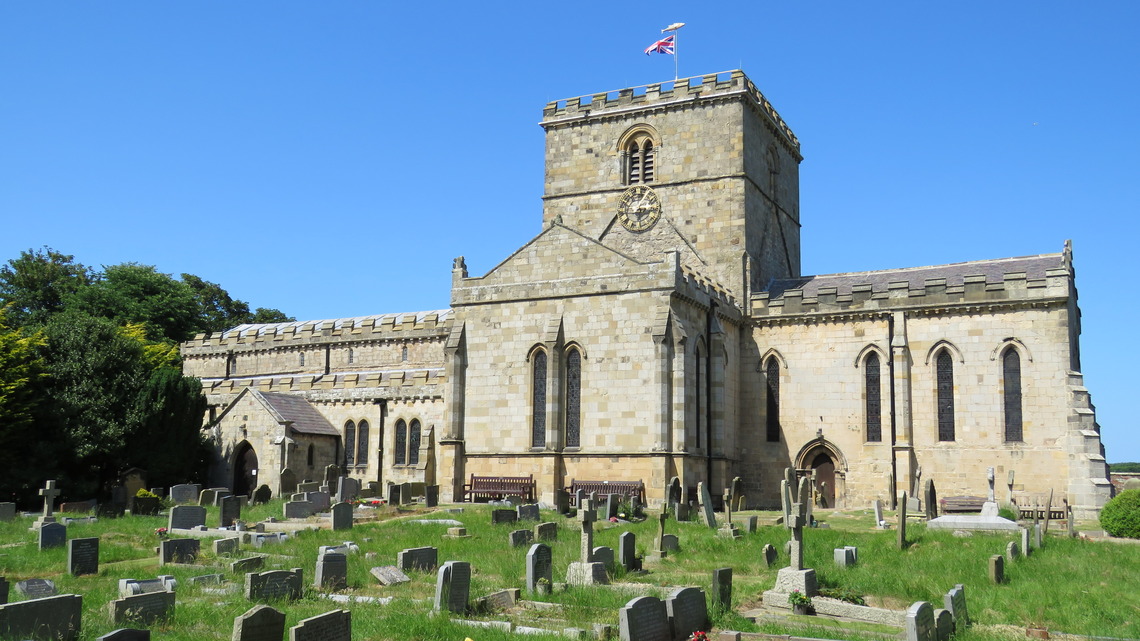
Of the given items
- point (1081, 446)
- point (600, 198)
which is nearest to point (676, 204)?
point (600, 198)

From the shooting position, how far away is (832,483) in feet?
111

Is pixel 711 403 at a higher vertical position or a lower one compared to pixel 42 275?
lower

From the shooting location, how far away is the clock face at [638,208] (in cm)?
3797

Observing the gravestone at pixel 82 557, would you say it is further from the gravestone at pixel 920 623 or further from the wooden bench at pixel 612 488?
the wooden bench at pixel 612 488

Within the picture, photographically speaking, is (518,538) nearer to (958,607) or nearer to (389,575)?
(389,575)

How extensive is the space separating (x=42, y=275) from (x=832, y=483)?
42.5 meters

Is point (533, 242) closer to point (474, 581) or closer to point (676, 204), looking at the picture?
point (676, 204)

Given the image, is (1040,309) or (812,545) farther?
(1040,309)

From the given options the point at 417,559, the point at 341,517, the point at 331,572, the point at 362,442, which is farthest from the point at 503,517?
the point at 362,442

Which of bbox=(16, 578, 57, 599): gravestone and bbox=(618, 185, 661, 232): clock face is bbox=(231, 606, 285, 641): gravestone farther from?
bbox=(618, 185, 661, 232): clock face

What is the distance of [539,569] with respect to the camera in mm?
15516

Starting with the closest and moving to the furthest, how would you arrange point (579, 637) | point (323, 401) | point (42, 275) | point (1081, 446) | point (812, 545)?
point (579, 637) < point (812, 545) < point (1081, 446) < point (323, 401) < point (42, 275)

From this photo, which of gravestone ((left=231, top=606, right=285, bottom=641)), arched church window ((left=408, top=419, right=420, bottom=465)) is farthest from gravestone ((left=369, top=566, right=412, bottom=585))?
arched church window ((left=408, top=419, right=420, bottom=465))

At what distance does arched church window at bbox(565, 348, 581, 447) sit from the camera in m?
31.6
